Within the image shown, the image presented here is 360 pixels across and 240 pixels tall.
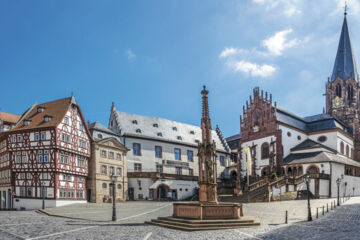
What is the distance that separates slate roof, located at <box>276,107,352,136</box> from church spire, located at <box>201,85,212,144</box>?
37.2 metres

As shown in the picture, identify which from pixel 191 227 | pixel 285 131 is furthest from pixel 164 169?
pixel 191 227

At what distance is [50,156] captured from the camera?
37.7 m

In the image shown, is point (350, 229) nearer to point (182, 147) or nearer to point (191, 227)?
point (191, 227)

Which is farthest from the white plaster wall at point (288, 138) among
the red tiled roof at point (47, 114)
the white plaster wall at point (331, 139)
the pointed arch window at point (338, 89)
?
the red tiled roof at point (47, 114)

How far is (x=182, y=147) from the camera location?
188 ft

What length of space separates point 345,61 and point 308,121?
21046mm

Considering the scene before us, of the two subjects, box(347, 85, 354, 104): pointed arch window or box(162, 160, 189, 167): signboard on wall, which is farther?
box(347, 85, 354, 104): pointed arch window

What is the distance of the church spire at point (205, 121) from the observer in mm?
21578

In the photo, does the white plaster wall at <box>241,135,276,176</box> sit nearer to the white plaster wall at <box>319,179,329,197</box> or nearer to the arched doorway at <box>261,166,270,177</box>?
the arched doorway at <box>261,166,270,177</box>

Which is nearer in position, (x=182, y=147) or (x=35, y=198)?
(x=35, y=198)

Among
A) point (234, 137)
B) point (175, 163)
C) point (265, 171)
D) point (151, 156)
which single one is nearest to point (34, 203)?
point (151, 156)

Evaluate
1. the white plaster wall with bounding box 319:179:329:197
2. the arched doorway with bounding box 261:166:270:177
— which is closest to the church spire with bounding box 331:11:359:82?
the arched doorway with bounding box 261:166:270:177

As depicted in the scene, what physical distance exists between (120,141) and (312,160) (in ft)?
90.8

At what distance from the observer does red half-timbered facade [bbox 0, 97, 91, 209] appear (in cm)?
3753
